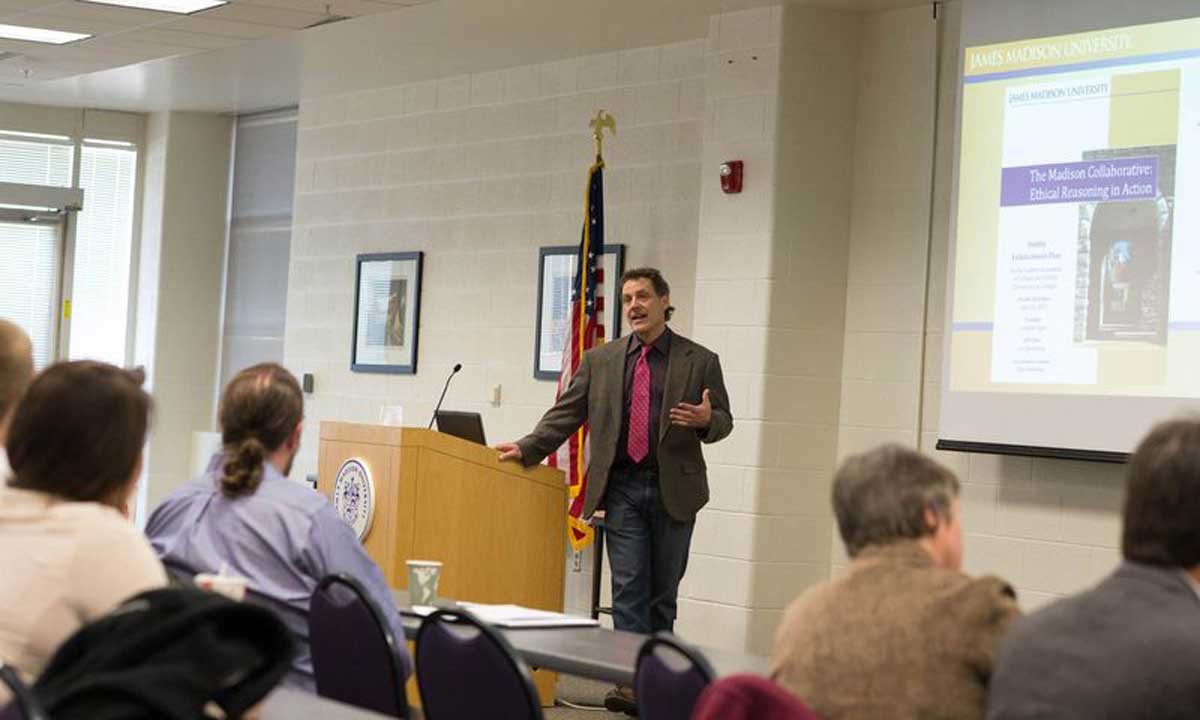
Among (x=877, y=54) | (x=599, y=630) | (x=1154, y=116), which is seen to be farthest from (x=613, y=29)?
(x=599, y=630)

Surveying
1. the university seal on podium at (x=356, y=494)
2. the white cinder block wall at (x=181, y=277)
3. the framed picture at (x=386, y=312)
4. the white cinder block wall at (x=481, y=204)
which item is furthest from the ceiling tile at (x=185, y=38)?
the university seal on podium at (x=356, y=494)

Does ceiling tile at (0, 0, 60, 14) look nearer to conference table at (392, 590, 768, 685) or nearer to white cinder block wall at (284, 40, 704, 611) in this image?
white cinder block wall at (284, 40, 704, 611)

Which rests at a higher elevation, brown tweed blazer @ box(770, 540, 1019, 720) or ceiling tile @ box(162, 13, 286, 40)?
ceiling tile @ box(162, 13, 286, 40)

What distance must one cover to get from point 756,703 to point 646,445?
3768 mm

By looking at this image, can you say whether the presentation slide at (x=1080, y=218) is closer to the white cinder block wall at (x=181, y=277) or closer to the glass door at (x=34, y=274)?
the white cinder block wall at (x=181, y=277)

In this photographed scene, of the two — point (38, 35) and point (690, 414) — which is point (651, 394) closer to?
point (690, 414)

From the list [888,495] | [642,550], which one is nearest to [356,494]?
Result: [642,550]

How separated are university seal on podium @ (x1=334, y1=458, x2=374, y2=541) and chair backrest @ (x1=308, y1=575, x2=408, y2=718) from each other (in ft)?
7.82

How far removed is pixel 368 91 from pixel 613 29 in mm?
2403

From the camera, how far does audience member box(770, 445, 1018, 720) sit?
2.14 m

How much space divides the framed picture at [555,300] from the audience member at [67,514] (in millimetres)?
5652

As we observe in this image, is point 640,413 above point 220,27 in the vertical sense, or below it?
below

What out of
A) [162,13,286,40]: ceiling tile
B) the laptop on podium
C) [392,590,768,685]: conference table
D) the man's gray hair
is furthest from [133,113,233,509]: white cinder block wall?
the man's gray hair

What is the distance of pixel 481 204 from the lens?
8711mm
